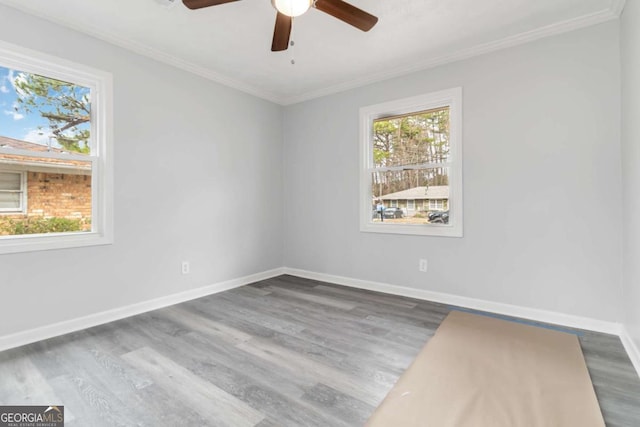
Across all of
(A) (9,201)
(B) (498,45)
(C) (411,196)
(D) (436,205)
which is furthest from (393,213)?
(A) (9,201)

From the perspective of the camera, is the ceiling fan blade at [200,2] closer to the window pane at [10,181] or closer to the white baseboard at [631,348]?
the window pane at [10,181]

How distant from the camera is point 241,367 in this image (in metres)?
1.98

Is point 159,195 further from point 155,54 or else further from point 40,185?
point 155,54

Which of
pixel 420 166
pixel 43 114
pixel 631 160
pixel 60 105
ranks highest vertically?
pixel 60 105

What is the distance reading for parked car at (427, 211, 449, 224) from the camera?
3.26m

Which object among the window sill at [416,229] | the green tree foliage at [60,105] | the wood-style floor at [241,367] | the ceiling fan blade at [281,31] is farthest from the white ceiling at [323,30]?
the wood-style floor at [241,367]

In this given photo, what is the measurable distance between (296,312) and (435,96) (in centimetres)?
267

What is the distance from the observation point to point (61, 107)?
2600 millimetres

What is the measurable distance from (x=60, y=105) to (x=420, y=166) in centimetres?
347

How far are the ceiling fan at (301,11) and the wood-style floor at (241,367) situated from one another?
2238 millimetres

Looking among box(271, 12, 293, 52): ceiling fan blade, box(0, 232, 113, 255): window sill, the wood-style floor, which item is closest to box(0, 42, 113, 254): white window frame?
box(0, 232, 113, 255): window sill

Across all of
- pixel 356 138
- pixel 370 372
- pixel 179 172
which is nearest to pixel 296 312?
pixel 370 372

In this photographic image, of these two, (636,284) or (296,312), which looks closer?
(636,284)

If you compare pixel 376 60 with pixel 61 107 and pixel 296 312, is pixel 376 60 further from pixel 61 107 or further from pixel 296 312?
pixel 61 107
